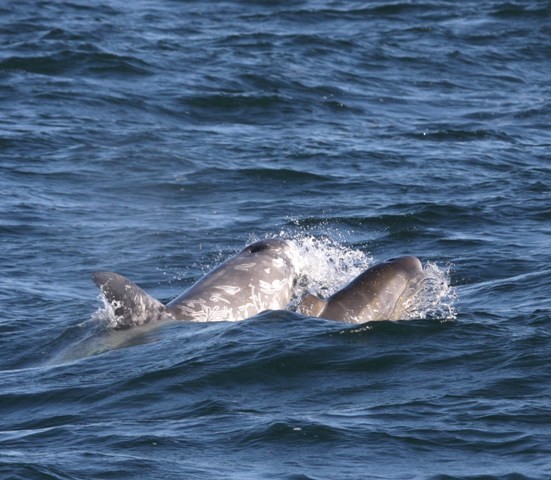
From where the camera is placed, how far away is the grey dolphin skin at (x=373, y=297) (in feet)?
45.6

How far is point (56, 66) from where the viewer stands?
2991 cm

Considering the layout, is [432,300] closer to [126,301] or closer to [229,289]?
[229,289]

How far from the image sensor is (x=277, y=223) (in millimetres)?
20453

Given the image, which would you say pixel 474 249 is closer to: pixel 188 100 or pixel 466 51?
pixel 188 100

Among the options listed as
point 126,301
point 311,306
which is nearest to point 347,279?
point 311,306

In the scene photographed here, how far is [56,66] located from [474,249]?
13.8 m

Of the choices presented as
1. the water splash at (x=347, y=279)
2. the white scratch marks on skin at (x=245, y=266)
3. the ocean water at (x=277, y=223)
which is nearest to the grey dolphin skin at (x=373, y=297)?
the water splash at (x=347, y=279)

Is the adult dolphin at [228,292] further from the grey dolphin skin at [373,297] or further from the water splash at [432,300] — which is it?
the water splash at [432,300]

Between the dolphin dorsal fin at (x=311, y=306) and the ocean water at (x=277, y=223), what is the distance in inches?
9.9

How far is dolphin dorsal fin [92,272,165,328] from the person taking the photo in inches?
524

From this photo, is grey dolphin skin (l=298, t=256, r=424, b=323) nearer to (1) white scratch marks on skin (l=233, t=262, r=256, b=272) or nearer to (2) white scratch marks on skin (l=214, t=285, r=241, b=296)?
(2) white scratch marks on skin (l=214, t=285, r=241, b=296)

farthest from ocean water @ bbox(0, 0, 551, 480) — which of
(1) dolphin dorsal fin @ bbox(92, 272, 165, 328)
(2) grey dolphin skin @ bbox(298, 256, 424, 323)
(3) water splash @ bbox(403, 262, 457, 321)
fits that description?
(2) grey dolphin skin @ bbox(298, 256, 424, 323)

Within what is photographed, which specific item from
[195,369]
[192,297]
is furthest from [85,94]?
[195,369]

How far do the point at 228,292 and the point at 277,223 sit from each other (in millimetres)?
5951
